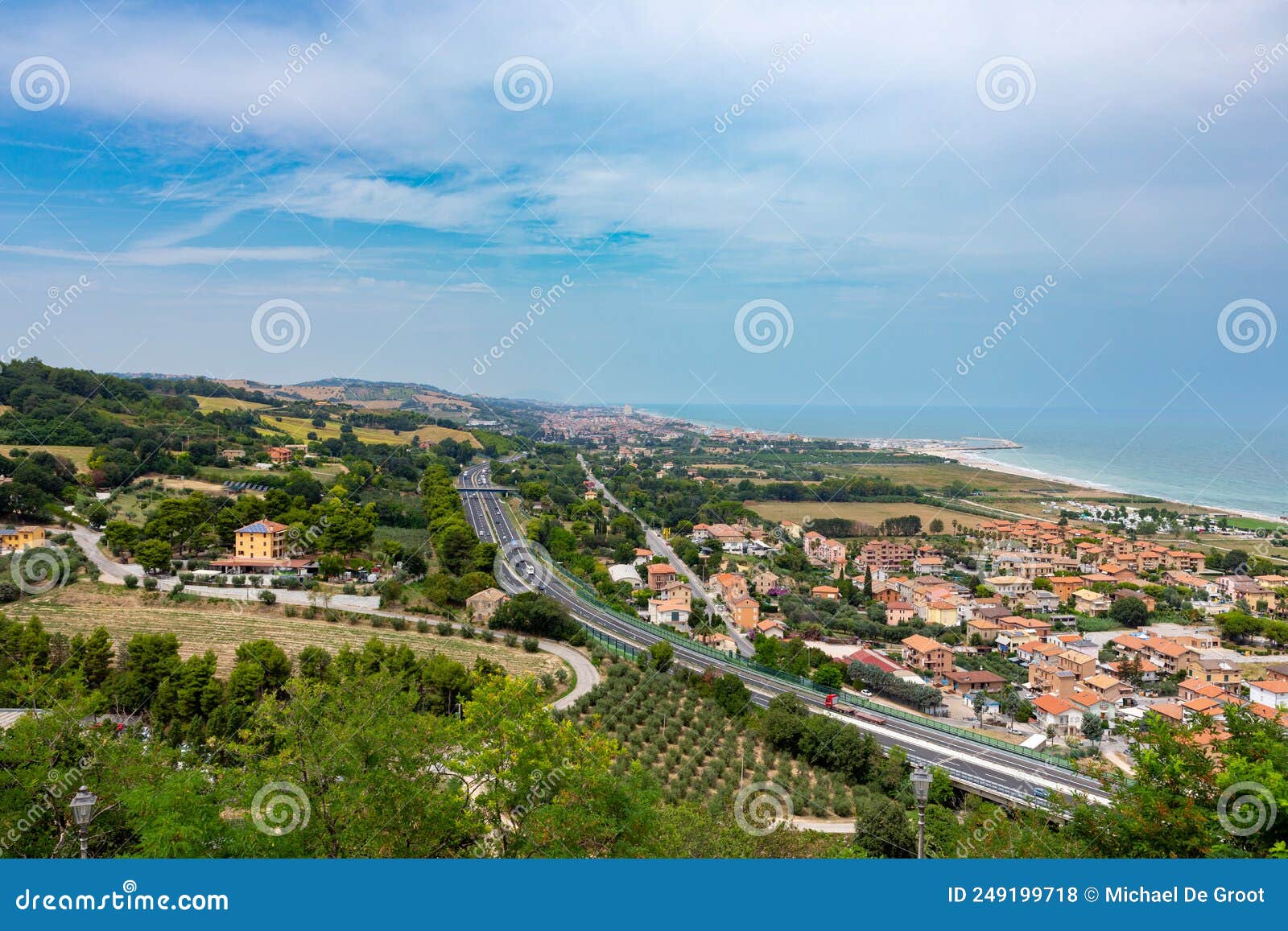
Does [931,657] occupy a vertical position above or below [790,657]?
above

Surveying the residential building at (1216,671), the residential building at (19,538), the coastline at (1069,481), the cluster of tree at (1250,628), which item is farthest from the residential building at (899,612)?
the coastline at (1069,481)

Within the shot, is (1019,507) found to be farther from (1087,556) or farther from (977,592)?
(977,592)

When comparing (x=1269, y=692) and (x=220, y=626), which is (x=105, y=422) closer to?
(x=220, y=626)

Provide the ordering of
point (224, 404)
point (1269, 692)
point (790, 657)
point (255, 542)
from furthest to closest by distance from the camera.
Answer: point (224, 404) < point (255, 542) < point (790, 657) < point (1269, 692)

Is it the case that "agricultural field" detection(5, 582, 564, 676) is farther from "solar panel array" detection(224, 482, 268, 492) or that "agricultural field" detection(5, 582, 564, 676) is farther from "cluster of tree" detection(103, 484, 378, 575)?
"solar panel array" detection(224, 482, 268, 492)

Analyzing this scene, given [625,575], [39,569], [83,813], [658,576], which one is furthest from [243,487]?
[83,813]

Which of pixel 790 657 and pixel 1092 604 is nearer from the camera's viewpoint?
pixel 790 657

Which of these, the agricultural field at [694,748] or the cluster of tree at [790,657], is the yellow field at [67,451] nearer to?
the agricultural field at [694,748]

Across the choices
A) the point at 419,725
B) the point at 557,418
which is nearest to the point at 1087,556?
the point at 419,725
